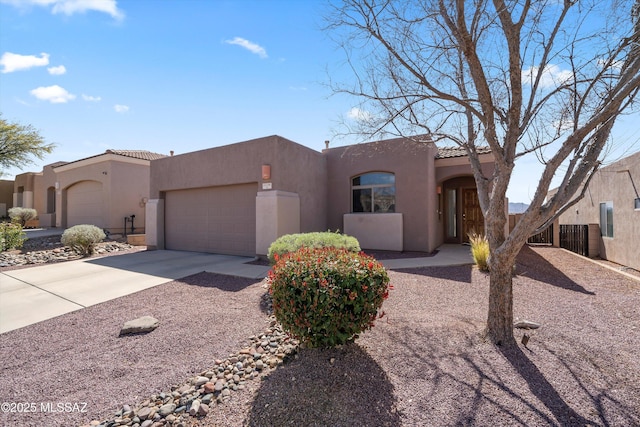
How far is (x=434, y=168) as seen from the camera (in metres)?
11.2

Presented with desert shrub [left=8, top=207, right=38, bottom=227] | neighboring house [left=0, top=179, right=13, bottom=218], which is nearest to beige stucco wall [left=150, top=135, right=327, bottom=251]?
desert shrub [left=8, top=207, right=38, bottom=227]

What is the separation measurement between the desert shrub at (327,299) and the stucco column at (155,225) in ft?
36.3

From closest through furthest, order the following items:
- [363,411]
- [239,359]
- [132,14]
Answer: [363,411] → [239,359] → [132,14]

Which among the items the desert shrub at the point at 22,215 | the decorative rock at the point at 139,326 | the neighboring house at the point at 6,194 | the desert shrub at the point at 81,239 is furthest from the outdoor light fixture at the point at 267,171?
the neighboring house at the point at 6,194

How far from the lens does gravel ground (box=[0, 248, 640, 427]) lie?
248 centimetres

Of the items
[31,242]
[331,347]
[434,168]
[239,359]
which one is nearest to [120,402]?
[239,359]

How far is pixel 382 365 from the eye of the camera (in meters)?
3.12

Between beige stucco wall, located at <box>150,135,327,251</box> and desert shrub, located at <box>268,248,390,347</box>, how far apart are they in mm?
6446

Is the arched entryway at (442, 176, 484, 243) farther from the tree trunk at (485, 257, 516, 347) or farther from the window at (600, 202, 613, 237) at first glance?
the tree trunk at (485, 257, 516, 347)

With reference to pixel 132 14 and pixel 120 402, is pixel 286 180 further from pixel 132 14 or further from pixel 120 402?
pixel 120 402

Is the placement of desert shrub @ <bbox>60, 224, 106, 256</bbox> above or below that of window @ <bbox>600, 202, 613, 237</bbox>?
A: below

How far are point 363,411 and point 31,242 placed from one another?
16977 millimetres

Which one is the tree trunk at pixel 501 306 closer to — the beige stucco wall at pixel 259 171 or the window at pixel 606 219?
the beige stucco wall at pixel 259 171

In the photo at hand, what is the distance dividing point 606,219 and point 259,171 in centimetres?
1223
